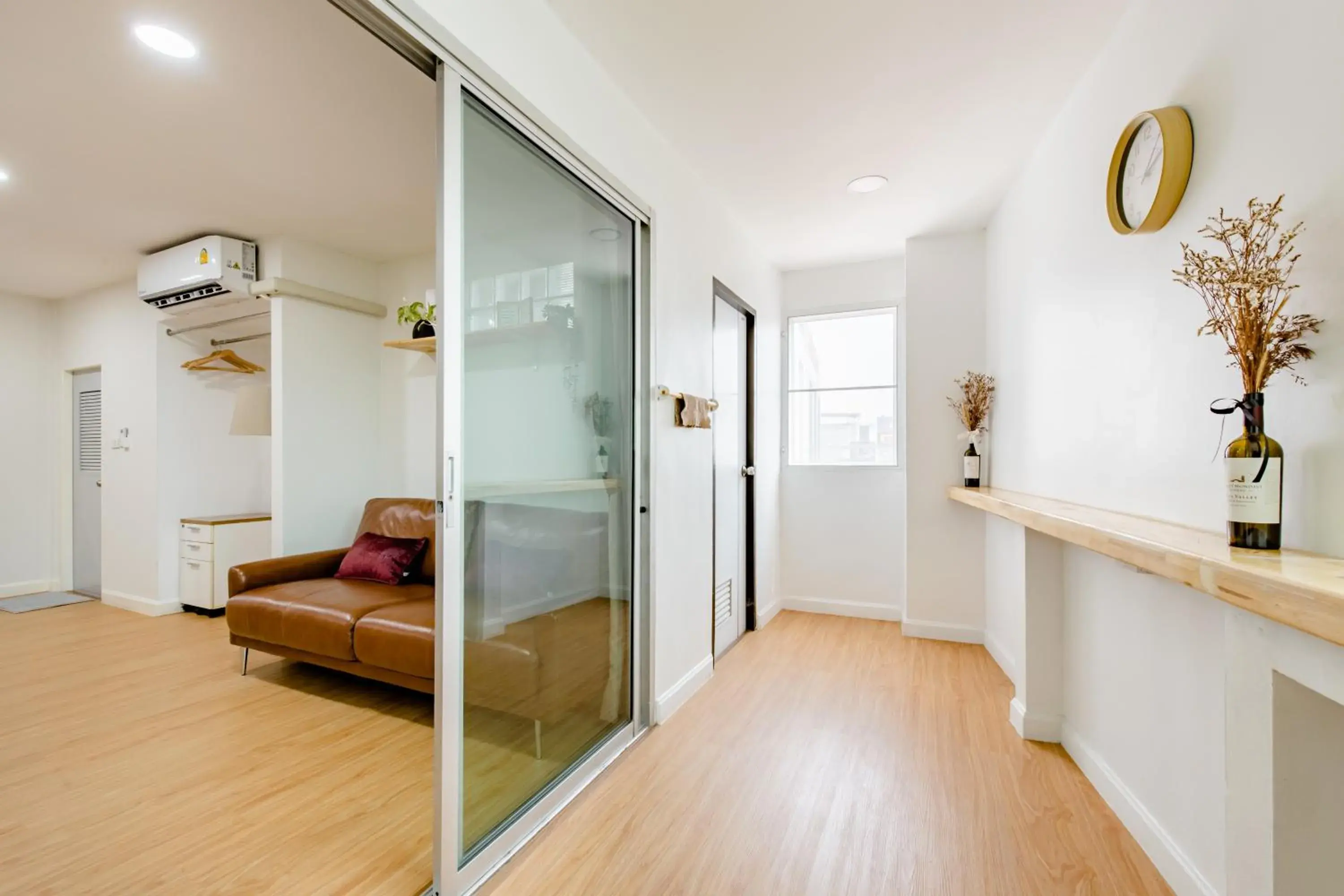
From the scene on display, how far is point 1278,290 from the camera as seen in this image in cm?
117

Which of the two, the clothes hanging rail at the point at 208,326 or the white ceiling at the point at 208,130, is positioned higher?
the white ceiling at the point at 208,130

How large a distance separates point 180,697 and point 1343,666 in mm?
4139

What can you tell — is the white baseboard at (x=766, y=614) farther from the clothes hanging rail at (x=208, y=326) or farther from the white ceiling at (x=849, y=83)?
the clothes hanging rail at (x=208, y=326)

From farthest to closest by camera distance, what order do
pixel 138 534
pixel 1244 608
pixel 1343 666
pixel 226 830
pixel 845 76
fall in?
pixel 138 534, pixel 845 76, pixel 226 830, pixel 1244 608, pixel 1343 666

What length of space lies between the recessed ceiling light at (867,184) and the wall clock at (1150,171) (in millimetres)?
1276

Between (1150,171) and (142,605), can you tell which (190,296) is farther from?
(1150,171)

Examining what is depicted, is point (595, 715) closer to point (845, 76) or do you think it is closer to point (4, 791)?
point (4, 791)

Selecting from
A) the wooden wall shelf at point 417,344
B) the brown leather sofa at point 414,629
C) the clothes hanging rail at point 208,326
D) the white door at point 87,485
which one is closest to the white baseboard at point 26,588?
the white door at point 87,485

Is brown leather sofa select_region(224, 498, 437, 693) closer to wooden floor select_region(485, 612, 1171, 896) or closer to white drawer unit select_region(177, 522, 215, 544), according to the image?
wooden floor select_region(485, 612, 1171, 896)

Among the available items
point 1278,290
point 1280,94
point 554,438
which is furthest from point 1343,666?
point 554,438

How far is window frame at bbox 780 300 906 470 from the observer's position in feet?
13.8

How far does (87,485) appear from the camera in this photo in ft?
17.0

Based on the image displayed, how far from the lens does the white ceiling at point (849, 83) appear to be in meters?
1.87

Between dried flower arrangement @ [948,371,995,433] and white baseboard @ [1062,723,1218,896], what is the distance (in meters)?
1.83
